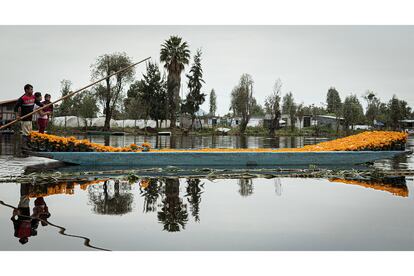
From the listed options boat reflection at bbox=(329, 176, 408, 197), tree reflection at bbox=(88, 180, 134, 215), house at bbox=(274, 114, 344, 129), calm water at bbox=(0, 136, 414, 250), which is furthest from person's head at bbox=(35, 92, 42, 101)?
house at bbox=(274, 114, 344, 129)

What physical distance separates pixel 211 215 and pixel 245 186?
208cm

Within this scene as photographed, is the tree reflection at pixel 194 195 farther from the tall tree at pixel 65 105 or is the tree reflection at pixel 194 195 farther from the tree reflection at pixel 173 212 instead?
the tall tree at pixel 65 105

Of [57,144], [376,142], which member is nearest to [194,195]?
[57,144]

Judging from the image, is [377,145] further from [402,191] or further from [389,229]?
[389,229]

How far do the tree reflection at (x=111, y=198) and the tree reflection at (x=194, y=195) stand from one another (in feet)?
2.58

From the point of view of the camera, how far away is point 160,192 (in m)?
5.68

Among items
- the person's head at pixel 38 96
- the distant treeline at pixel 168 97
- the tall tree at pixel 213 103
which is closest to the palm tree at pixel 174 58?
the distant treeline at pixel 168 97

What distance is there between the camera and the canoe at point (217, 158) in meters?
8.33

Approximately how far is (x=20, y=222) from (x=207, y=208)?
6.94 feet

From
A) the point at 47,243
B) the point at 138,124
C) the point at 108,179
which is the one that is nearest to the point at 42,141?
the point at 108,179

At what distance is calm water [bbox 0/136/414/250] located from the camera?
3465 millimetres

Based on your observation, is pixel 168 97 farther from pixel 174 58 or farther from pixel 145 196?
pixel 145 196

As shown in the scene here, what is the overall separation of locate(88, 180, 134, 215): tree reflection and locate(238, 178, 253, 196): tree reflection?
5.63ft

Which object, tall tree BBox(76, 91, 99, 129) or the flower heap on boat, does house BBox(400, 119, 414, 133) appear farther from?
the flower heap on boat
